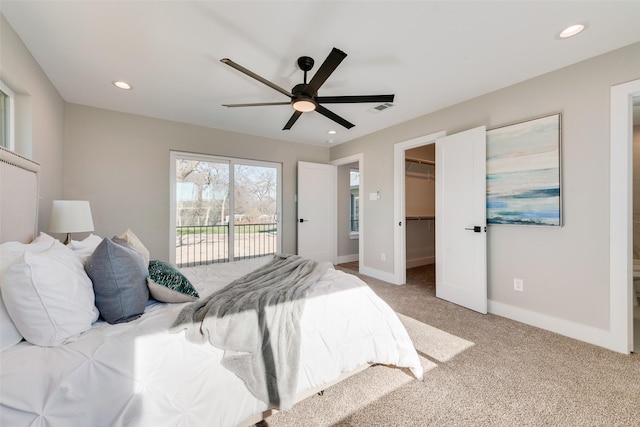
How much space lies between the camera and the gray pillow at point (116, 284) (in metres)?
1.27

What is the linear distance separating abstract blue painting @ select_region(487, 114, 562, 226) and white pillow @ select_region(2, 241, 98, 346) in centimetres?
353

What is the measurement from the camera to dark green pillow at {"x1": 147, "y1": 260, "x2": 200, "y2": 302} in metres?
1.47

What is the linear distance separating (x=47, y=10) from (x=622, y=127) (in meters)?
4.46

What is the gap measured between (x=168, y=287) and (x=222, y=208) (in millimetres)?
2874

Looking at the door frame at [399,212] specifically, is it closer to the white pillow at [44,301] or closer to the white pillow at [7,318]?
the white pillow at [44,301]

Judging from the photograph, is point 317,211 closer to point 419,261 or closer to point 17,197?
point 419,261

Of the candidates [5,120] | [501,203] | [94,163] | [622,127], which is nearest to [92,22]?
[5,120]

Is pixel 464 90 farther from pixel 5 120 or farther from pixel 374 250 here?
pixel 5 120

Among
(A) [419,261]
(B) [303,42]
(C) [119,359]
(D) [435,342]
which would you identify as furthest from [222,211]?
(A) [419,261]

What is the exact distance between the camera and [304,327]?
1421 millimetres

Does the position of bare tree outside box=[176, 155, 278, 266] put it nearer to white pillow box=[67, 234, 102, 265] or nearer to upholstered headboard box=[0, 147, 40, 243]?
upholstered headboard box=[0, 147, 40, 243]

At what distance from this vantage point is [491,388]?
1.66 m

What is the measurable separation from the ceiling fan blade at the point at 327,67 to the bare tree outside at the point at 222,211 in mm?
2686

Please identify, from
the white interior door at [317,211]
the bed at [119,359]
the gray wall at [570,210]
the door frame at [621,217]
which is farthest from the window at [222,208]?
the door frame at [621,217]
